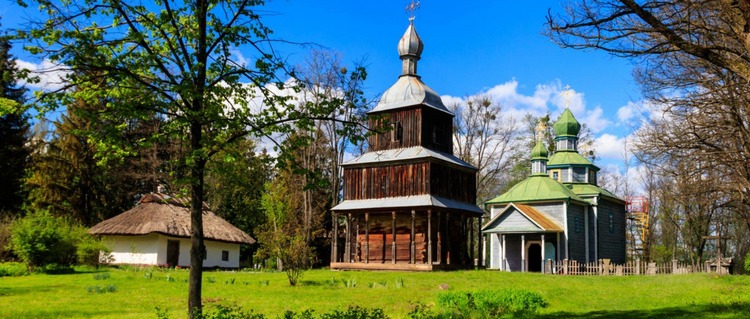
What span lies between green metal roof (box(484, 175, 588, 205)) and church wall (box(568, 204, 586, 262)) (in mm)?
751

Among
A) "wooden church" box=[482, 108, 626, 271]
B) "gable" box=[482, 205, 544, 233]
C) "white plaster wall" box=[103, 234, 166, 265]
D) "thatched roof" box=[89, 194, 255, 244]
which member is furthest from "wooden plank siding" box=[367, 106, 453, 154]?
"white plaster wall" box=[103, 234, 166, 265]

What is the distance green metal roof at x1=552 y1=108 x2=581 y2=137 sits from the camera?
48.2 meters

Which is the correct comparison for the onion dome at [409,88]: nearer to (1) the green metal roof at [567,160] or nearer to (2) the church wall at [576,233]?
(2) the church wall at [576,233]

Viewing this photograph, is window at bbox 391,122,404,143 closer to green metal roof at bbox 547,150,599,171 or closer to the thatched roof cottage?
the thatched roof cottage

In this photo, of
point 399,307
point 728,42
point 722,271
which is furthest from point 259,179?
point 728,42

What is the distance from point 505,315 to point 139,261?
29.1m

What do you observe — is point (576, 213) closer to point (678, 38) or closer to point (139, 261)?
point (139, 261)

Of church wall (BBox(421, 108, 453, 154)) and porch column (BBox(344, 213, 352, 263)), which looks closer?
church wall (BBox(421, 108, 453, 154))

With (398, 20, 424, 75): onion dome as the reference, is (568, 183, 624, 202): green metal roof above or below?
below

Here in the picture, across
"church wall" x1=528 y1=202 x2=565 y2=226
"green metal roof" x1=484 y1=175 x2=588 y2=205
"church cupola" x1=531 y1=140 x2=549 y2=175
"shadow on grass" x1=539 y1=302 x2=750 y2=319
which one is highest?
"church cupola" x1=531 y1=140 x2=549 y2=175

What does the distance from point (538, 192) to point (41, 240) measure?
91.6ft

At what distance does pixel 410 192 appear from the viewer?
34.3 meters

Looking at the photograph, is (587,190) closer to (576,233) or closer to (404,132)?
(576,233)

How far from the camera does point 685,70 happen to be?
1686 centimetres
